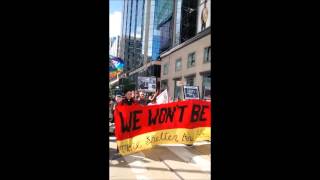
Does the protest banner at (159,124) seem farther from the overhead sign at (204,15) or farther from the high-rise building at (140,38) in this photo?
the high-rise building at (140,38)

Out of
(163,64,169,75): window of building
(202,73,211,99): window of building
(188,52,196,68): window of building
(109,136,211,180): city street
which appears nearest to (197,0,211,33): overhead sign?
(188,52,196,68): window of building

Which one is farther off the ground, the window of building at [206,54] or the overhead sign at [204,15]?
the overhead sign at [204,15]

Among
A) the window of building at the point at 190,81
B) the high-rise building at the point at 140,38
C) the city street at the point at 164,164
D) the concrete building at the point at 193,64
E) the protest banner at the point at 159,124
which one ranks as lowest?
the city street at the point at 164,164

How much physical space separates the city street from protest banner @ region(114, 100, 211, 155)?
270 millimetres

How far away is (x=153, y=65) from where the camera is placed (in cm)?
6881

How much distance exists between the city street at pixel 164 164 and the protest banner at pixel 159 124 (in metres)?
0.27

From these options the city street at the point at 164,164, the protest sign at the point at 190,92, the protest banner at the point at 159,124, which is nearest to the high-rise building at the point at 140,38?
the protest sign at the point at 190,92

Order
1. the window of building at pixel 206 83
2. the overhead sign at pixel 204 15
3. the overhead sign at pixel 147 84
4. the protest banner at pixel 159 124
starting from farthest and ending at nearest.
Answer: the overhead sign at pixel 204 15 < the window of building at pixel 206 83 < the overhead sign at pixel 147 84 < the protest banner at pixel 159 124

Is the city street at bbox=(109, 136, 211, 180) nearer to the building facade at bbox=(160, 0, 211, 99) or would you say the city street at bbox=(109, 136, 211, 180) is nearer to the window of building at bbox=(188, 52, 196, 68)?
the building facade at bbox=(160, 0, 211, 99)

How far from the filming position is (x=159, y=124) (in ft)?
22.6

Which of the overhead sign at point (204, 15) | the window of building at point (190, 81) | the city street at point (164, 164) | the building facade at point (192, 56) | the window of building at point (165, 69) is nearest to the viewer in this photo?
the city street at point (164, 164)

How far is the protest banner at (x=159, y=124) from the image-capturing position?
6.20 meters

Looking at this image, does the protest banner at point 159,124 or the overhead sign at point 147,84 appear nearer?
the protest banner at point 159,124
